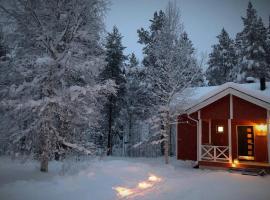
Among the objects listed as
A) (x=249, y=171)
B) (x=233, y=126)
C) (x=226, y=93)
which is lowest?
(x=249, y=171)

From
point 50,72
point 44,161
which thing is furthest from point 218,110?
point 44,161

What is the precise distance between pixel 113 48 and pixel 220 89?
13633 mm

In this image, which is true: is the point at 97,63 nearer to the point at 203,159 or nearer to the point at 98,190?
the point at 98,190

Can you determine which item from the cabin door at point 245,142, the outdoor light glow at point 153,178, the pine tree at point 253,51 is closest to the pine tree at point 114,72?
the cabin door at point 245,142

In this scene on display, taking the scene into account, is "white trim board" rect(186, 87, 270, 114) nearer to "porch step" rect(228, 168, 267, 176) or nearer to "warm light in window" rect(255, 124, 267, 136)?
"warm light in window" rect(255, 124, 267, 136)

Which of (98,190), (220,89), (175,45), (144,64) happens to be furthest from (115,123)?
(98,190)

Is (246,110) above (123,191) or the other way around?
above

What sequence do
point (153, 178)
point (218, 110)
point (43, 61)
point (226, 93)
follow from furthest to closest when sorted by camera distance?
point (218, 110), point (226, 93), point (153, 178), point (43, 61)

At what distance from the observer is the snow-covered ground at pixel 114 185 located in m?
8.49

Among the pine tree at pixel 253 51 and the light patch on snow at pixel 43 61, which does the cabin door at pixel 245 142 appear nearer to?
the light patch on snow at pixel 43 61

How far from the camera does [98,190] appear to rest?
922 cm

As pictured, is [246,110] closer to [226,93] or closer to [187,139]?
[226,93]

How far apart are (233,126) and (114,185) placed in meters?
10.6

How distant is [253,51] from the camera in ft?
96.0
